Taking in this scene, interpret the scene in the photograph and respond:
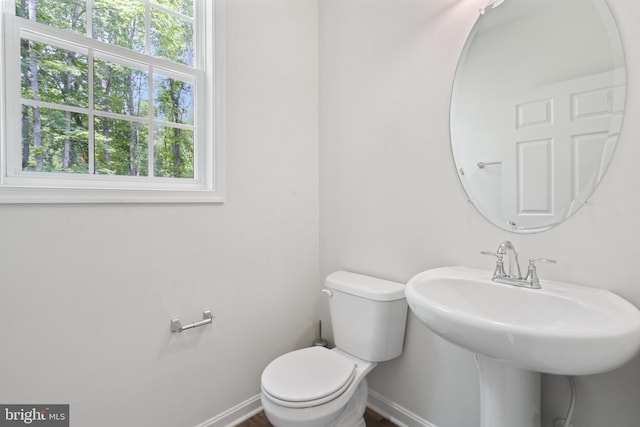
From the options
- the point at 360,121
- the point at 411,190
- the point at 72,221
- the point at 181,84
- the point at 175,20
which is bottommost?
the point at 72,221

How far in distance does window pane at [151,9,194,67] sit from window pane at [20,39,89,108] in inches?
12.7

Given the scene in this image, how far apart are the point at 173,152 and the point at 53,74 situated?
1.65 ft

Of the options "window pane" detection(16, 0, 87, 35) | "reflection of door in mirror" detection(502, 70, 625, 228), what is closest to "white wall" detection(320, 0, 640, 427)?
"reflection of door in mirror" detection(502, 70, 625, 228)

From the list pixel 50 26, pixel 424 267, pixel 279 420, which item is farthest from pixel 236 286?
pixel 50 26

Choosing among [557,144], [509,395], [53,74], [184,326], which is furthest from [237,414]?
[557,144]

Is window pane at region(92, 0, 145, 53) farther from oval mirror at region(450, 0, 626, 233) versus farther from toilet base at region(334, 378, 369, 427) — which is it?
toilet base at region(334, 378, 369, 427)

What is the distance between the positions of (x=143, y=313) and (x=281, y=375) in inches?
25.6

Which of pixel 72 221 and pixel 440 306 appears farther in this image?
pixel 72 221

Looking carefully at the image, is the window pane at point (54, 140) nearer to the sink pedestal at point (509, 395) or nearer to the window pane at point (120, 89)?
the window pane at point (120, 89)

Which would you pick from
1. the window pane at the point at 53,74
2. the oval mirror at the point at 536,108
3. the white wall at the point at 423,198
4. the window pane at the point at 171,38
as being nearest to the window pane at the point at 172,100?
the window pane at the point at 171,38

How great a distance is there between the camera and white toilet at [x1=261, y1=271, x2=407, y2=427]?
1.15 metres

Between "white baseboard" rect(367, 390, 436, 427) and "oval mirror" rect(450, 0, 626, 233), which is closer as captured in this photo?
"oval mirror" rect(450, 0, 626, 233)

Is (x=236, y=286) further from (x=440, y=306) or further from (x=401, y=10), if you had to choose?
(x=401, y=10)

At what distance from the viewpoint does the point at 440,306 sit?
869mm
